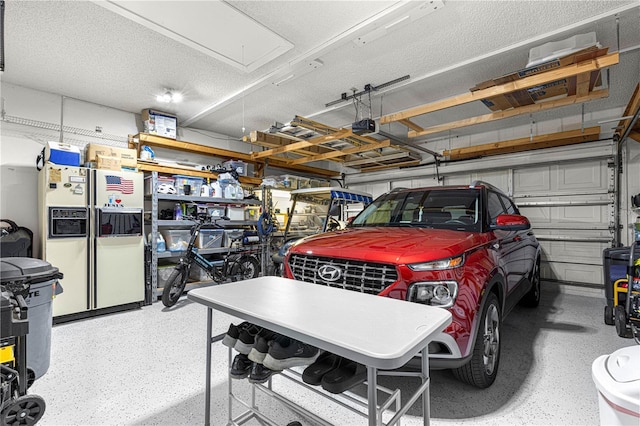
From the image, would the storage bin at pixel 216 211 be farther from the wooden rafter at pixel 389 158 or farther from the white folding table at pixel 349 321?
the white folding table at pixel 349 321

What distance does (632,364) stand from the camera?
39.5 inches

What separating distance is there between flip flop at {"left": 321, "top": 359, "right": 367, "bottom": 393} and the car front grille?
2.03 ft

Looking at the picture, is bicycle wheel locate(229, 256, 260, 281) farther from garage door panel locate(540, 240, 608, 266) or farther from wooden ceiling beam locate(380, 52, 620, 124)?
garage door panel locate(540, 240, 608, 266)

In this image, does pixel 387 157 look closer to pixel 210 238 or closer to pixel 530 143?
pixel 530 143

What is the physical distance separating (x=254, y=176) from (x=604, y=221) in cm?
672

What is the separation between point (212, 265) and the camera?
5031 millimetres

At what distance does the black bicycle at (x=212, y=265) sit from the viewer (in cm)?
435

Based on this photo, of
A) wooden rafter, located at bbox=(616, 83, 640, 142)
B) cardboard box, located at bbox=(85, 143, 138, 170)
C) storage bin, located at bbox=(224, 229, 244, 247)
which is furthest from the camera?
storage bin, located at bbox=(224, 229, 244, 247)

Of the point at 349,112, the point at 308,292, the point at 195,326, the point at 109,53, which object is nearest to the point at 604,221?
the point at 349,112

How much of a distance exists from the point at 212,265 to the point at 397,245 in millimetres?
3886

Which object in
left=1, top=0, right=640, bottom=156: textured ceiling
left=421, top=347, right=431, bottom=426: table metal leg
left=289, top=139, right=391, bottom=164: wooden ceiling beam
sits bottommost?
left=421, top=347, right=431, bottom=426: table metal leg

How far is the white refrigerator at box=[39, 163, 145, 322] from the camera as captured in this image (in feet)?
12.1

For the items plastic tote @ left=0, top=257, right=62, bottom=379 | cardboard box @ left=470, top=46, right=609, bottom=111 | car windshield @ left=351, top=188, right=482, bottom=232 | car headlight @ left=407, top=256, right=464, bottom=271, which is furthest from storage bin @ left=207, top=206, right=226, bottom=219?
cardboard box @ left=470, top=46, right=609, bottom=111

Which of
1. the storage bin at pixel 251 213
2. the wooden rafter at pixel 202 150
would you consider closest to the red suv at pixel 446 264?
the storage bin at pixel 251 213
